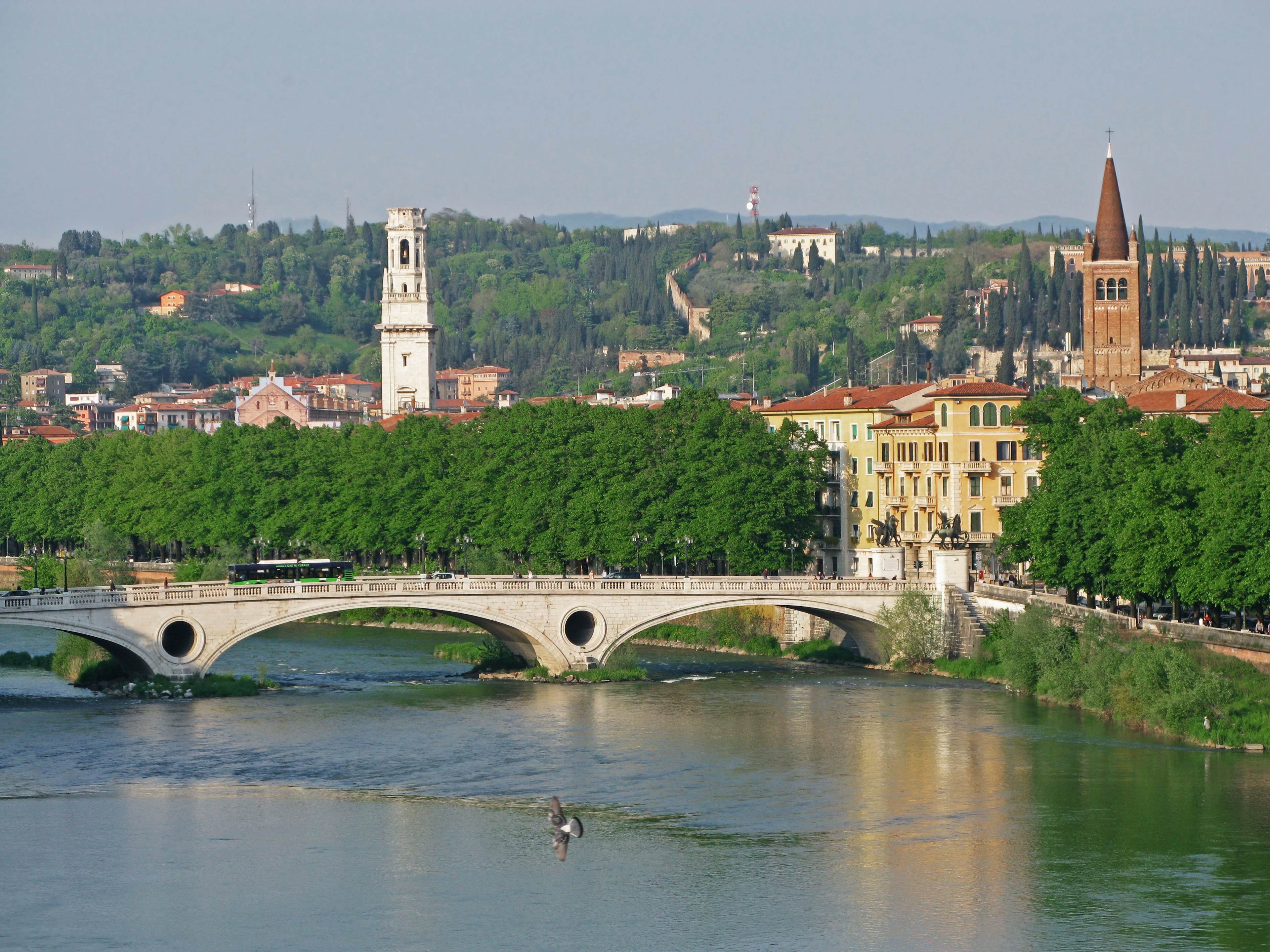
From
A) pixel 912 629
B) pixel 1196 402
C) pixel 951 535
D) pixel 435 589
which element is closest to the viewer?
pixel 435 589

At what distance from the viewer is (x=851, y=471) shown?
78125mm

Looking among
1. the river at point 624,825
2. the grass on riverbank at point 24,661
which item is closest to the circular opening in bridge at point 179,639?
the river at point 624,825

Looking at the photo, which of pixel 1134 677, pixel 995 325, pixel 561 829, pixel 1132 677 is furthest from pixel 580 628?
pixel 995 325

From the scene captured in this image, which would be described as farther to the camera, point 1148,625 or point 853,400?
point 853,400

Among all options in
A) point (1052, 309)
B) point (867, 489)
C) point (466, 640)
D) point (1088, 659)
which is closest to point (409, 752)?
point (1088, 659)

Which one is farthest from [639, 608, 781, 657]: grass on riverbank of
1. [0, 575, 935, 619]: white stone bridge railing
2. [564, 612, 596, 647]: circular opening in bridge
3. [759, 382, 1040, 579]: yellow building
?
[564, 612, 596, 647]: circular opening in bridge

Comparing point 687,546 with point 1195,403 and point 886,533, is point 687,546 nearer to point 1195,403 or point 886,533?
point 886,533

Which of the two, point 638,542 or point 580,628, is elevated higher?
point 638,542

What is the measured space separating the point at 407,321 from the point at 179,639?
74.9 metres

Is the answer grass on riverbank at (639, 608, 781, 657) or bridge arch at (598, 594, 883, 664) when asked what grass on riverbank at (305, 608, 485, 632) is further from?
bridge arch at (598, 594, 883, 664)

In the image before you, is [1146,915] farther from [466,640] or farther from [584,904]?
[466,640]

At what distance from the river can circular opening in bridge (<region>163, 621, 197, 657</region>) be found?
240 centimetres

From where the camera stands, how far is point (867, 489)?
253 ft

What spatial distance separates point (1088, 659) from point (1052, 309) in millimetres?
116898
